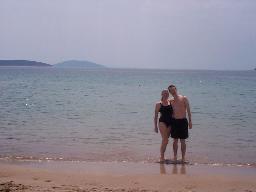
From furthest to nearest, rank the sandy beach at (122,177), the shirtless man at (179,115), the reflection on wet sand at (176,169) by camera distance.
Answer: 1. the shirtless man at (179,115)
2. the reflection on wet sand at (176,169)
3. the sandy beach at (122,177)

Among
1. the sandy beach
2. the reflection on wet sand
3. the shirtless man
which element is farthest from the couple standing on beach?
the sandy beach

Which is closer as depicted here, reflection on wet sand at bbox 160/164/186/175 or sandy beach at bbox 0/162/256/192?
sandy beach at bbox 0/162/256/192

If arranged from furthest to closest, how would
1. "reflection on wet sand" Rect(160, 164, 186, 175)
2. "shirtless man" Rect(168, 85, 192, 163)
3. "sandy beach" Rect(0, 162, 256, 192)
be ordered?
"shirtless man" Rect(168, 85, 192, 163)
"reflection on wet sand" Rect(160, 164, 186, 175)
"sandy beach" Rect(0, 162, 256, 192)

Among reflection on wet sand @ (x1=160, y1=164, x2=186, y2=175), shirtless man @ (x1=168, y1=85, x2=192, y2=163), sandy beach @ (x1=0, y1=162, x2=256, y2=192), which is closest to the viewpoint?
sandy beach @ (x1=0, y1=162, x2=256, y2=192)

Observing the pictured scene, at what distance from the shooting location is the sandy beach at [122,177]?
25.5 ft

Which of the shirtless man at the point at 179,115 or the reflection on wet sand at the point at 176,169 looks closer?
the reflection on wet sand at the point at 176,169

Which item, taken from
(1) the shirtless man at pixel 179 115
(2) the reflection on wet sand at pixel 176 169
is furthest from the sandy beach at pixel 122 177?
(1) the shirtless man at pixel 179 115

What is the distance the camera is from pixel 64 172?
9.23 metres

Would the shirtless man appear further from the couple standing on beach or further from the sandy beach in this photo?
the sandy beach

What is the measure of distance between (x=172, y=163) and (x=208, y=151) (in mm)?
2576

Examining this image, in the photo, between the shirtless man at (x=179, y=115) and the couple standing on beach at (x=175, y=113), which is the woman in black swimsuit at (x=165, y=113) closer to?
the couple standing on beach at (x=175, y=113)

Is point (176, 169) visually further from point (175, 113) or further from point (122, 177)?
point (122, 177)

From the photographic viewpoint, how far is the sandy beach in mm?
7770

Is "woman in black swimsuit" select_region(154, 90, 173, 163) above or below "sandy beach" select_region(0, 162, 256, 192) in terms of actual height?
above
